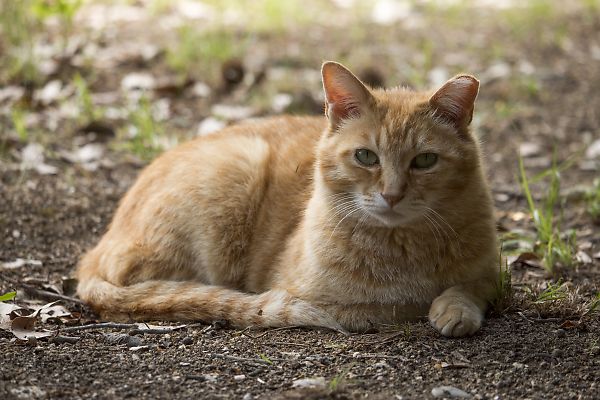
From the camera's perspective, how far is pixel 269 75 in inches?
293

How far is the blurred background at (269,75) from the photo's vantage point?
5812 mm

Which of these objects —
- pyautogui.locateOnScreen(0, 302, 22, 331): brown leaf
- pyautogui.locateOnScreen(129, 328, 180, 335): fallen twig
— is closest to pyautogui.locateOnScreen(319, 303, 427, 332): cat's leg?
pyautogui.locateOnScreen(129, 328, 180, 335): fallen twig

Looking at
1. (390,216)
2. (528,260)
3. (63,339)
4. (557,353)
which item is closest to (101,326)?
(63,339)

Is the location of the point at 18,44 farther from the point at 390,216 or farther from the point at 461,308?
the point at 461,308

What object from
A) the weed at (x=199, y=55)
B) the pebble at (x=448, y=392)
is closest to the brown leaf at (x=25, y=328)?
the pebble at (x=448, y=392)

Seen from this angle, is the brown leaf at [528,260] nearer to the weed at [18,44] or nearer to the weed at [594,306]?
the weed at [594,306]

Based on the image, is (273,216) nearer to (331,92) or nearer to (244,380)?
(331,92)

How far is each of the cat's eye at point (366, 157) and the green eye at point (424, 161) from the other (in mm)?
162

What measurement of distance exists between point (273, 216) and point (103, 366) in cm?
137

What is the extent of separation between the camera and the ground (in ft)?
10.4

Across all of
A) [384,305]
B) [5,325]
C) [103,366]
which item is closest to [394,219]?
[384,305]

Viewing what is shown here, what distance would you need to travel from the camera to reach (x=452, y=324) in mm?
3416

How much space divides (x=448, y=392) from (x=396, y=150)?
1.03 meters

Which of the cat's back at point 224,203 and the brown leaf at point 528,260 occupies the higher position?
the cat's back at point 224,203
